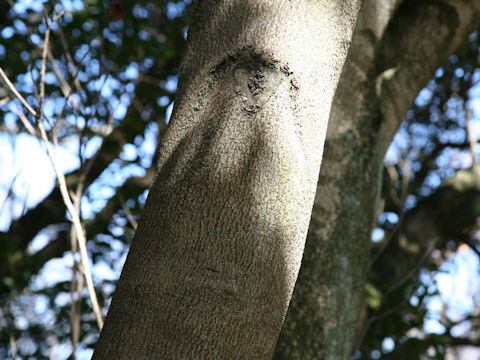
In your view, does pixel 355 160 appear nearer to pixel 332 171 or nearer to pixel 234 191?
pixel 332 171

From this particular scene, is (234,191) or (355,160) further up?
(355,160)

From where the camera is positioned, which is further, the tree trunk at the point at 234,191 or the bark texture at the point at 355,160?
the bark texture at the point at 355,160

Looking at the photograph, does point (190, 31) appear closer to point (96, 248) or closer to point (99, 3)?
point (96, 248)

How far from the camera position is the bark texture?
154cm

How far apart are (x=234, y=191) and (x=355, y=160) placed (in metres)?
1.04

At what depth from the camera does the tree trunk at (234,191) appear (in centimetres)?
69

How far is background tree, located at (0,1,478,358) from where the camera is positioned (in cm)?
164

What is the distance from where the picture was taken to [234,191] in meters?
0.73

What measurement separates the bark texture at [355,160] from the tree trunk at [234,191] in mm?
806

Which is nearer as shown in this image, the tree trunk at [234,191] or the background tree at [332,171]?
the tree trunk at [234,191]

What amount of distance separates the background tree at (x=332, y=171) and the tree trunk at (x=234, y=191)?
2.74 feet

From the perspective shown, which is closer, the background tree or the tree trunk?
the tree trunk

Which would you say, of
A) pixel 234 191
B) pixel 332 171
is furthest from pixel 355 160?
pixel 234 191

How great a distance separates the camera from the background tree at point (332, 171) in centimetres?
164
